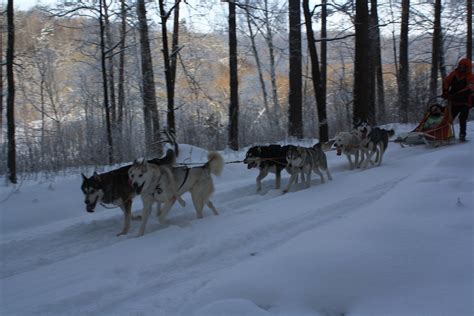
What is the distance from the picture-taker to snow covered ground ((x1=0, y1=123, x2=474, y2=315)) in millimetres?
2859

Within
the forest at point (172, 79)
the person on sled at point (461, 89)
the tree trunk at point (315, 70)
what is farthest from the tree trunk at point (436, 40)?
the tree trunk at point (315, 70)

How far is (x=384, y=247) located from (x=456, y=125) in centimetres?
1289

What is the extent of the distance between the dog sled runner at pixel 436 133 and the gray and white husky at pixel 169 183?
21.3 feet

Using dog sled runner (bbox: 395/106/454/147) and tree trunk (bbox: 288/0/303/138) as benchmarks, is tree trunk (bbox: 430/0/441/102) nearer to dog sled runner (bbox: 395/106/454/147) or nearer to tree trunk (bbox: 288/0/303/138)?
tree trunk (bbox: 288/0/303/138)

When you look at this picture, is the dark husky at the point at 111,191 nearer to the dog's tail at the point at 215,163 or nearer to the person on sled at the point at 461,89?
the dog's tail at the point at 215,163

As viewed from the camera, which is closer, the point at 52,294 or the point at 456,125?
the point at 52,294

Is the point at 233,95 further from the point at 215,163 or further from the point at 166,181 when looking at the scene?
the point at 166,181

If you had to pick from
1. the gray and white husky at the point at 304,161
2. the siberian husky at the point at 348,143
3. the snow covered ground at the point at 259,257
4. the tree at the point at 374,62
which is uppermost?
the tree at the point at 374,62

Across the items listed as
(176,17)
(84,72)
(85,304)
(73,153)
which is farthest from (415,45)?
(85,304)

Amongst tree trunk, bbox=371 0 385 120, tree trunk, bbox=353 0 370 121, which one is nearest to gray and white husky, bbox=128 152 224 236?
tree trunk, bbox=353 0 370 121

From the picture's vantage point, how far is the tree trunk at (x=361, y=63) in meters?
12.0

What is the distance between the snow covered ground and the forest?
131 inches

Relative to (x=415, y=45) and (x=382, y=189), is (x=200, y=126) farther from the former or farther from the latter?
(x=415, y=45)

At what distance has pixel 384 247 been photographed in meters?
3.36
